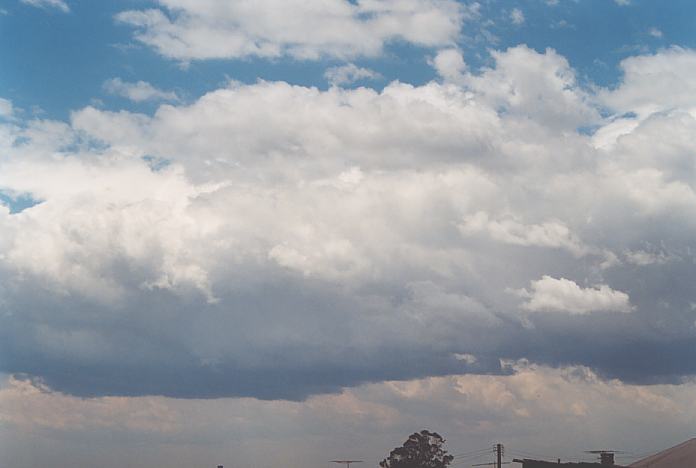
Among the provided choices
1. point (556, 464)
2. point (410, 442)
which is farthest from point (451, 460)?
point (556, 464)

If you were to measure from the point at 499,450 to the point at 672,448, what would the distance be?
3697cm

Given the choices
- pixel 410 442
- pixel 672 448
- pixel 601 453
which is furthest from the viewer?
pixel 410 442

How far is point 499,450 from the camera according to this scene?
16950 cm

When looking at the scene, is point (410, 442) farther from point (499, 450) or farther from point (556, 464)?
point (556, 464)

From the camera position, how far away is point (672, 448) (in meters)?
141

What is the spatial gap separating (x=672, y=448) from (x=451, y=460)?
2589 inches

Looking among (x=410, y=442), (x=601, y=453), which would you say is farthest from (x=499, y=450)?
(x=410, y=442)

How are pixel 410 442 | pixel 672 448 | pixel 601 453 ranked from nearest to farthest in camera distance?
pixel 672 448 → pixel 601 453 → pixel 410 442

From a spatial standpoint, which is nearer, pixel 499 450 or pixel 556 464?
pixel 556 464

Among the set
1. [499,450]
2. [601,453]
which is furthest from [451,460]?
[601,453]

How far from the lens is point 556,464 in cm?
14200

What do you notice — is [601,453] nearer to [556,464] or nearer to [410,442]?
[556,464]

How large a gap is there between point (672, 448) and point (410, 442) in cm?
Answer: 6870

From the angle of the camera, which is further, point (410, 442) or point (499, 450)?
point (410, 442)
